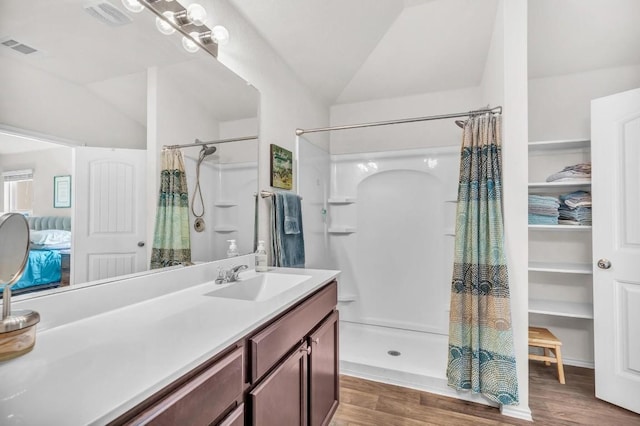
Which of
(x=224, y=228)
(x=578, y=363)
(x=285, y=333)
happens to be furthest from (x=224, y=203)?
(x=578, y=363)

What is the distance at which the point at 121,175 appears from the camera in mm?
1138

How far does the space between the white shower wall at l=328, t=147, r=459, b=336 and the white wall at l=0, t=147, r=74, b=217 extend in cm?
250

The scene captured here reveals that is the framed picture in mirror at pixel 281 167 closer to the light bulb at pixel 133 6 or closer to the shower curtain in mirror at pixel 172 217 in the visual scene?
the shower curtain in mirror at pixel 172 217

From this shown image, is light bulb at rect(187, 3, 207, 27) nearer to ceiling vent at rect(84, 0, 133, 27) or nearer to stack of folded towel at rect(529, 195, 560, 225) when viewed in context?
ceiling vent at rect(84, 0, 133, 27)

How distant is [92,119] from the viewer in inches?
41.1

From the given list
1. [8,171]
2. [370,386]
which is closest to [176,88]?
[8,171]

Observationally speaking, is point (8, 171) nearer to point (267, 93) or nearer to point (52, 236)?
point (52, 236)

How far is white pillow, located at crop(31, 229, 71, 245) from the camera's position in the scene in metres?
0.88

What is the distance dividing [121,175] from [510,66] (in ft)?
7.06

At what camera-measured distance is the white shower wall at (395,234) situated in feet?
9.84

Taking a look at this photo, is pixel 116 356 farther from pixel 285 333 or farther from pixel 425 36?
pixel 425 36

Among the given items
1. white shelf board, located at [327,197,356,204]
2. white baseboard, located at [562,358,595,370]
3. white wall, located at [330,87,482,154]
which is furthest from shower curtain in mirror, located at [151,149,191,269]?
white baseboard, located at [562,358,595,370]

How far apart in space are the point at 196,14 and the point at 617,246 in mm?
2749

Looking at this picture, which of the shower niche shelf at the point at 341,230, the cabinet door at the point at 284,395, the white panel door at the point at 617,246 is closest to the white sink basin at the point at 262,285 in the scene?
the cabinet door at the point at 284,395
